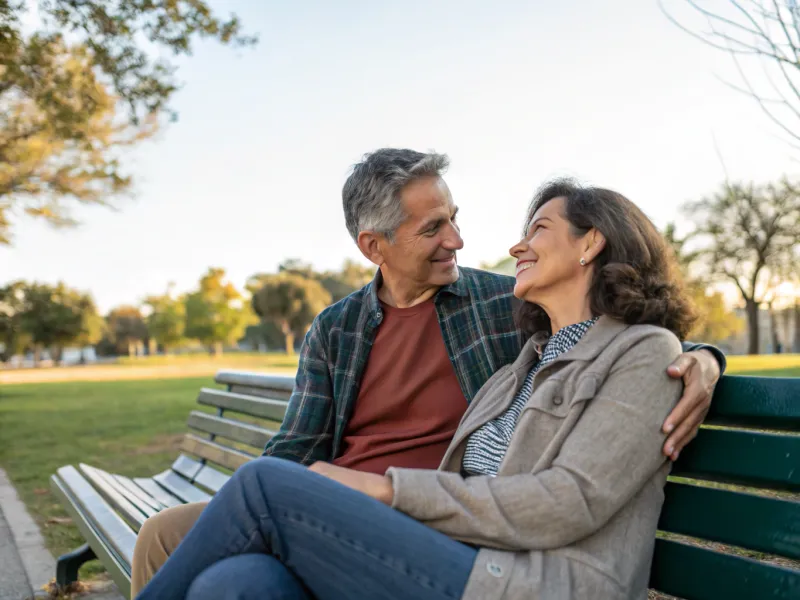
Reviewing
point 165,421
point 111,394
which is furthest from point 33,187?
point 165,421

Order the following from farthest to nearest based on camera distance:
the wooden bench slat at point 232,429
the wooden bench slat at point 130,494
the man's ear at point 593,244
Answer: the wooden bench slat at point 232,429 < the wooden bench slat at point 130,494 < the man's ear at point 593,244

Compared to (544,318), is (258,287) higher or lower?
higher

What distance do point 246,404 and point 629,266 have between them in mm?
2966

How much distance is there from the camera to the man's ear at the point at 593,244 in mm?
2365

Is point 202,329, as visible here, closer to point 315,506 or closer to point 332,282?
point 332,282

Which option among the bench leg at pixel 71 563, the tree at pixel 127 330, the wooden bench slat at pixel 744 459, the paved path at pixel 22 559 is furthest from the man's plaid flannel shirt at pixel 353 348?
the tree at pixel 127 330

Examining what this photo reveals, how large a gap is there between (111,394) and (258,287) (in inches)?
1878

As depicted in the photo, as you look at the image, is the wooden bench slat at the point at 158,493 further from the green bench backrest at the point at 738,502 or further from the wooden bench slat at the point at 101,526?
the green bench backrest at the point at 738,502

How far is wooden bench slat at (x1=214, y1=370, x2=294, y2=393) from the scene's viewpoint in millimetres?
4168

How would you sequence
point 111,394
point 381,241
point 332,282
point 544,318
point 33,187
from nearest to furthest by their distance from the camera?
point 544,318 < point 381,241 < point 33,187 < point 111,394 < point 332,282

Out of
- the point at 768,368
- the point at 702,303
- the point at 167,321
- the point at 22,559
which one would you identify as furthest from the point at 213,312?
the point at 22,559

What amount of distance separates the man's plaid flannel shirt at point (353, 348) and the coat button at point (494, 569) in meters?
1.25

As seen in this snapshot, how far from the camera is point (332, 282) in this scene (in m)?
84.4

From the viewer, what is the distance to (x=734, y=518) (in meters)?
1.89
